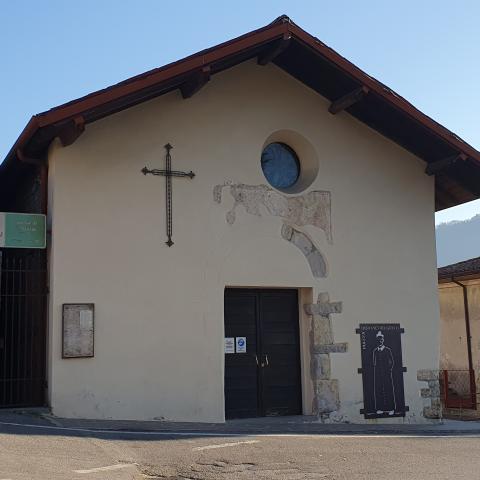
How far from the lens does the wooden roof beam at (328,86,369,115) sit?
35.9 feet

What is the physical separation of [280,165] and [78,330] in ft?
14.0

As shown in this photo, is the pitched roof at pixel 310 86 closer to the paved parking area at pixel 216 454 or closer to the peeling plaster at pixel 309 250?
the peeling plaster at pixel 309 250

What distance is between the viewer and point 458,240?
140 metres

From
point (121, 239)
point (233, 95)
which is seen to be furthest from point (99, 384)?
point (233, 95)

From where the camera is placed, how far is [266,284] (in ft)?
35.6

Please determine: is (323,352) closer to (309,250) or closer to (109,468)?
(309,250)

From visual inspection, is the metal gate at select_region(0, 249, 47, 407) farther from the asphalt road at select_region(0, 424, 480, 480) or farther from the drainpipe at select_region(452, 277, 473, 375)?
the drainpipe at select_region(452, 277, 473, 375)

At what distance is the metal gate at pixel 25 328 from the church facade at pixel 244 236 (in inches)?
A: 10.0

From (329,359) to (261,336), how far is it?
1.11 meters

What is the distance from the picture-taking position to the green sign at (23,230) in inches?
373

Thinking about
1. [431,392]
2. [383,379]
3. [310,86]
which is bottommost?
[431,392]

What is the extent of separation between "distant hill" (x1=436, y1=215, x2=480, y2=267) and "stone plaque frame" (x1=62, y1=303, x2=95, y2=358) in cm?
12534

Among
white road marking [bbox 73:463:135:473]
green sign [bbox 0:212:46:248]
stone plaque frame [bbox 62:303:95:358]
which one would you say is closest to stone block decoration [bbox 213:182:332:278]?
stone plaque frame [bbox 62:303:95:358]

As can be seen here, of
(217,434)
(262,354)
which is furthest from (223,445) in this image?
(262,354)
